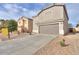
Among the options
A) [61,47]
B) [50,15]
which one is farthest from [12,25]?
[61,47]

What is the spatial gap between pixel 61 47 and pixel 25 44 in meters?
1.33

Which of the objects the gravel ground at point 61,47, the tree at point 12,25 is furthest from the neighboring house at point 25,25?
the gravel ground at point 61,47

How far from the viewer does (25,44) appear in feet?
19.2

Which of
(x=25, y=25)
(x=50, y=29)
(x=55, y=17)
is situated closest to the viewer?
(x=55, y=17)

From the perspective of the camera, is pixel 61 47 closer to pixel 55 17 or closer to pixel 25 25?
pixel 55 17

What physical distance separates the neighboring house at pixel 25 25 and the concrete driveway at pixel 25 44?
27 cm

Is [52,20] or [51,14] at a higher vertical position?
[51,14]

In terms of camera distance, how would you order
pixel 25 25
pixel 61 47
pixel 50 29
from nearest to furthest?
pixel 61 47, pixel 25 25, pixel 50 29

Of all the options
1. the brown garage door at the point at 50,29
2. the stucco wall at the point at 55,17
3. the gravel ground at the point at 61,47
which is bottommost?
the gravel ground at the point at 61,47

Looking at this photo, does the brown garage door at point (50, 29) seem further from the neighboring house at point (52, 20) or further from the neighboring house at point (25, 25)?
the neighboring house at point (25, 25)

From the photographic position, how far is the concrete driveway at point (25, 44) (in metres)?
5.54

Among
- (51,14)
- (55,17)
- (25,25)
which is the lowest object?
(25,25)

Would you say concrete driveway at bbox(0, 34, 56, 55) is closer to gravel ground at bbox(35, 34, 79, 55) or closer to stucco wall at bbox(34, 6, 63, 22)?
gravel ground at bbox(35, 34, 79, 55)
